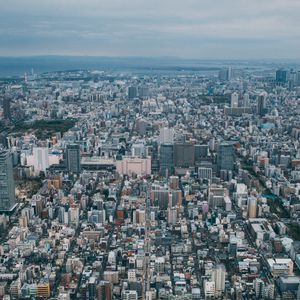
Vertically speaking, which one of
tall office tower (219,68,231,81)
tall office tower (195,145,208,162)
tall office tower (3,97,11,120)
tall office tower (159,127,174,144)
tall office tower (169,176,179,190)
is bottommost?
tall office tower (169,176,179,190)

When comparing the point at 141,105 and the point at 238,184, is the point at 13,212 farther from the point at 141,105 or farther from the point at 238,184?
the point at 141,105

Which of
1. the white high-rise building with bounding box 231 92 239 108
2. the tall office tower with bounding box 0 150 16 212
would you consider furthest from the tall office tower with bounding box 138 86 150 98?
the tall office tower with bounding box 0 150 16 212

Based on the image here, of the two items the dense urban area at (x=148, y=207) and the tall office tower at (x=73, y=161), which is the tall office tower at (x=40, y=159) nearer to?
the dense urban area at (x=148, y=207)

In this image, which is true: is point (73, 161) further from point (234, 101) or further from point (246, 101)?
point (246, 101)

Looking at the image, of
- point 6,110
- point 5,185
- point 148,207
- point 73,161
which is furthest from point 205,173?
point 6,110

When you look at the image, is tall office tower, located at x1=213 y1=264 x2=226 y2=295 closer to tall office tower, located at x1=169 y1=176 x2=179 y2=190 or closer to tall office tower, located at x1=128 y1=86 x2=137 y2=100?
tall office tower, located at x1=169 y1=176 x2=179 y2=190

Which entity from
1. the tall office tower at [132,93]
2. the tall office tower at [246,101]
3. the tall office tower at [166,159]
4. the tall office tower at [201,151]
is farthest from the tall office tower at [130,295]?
the tall office tower at [132,93]
